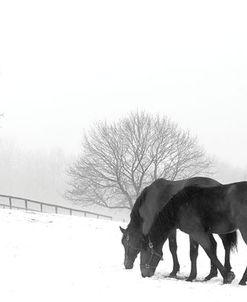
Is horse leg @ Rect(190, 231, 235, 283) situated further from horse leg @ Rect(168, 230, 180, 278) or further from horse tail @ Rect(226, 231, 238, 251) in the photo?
horse leg @ Rect(168, 230, 180, 278)

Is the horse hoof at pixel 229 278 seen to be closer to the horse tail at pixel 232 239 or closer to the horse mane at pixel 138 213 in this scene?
the horse tail at pixel 232 239

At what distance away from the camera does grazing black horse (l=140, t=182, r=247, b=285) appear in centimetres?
949

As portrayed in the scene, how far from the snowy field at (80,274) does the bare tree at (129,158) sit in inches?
581

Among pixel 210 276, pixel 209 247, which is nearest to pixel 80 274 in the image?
pixel 210 276

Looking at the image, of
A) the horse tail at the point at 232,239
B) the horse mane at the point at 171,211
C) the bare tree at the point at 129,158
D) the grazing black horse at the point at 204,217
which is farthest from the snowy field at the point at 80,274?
the bare tree at the point at 129,158

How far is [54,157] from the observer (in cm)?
12550

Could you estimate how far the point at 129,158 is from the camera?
123 ft

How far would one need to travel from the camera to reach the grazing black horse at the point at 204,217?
31.1 ft

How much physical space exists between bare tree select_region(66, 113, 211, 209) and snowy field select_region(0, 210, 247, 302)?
14.8m

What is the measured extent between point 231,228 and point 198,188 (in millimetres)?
1168

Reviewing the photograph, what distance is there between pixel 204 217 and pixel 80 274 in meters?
3.35

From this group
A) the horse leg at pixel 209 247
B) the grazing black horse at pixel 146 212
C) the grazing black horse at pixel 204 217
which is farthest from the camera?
the grazing black horse at pixel 146 212

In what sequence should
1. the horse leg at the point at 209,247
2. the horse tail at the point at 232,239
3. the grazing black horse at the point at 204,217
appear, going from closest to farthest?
the grazing black horse at the point at 204,217
the horse leg at the point at 209,247
the horse tail at the point at 232,239

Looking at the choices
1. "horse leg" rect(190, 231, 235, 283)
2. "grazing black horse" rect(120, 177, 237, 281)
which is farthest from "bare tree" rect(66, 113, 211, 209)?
"horse leg" rect(190, 231, 235, 283)
